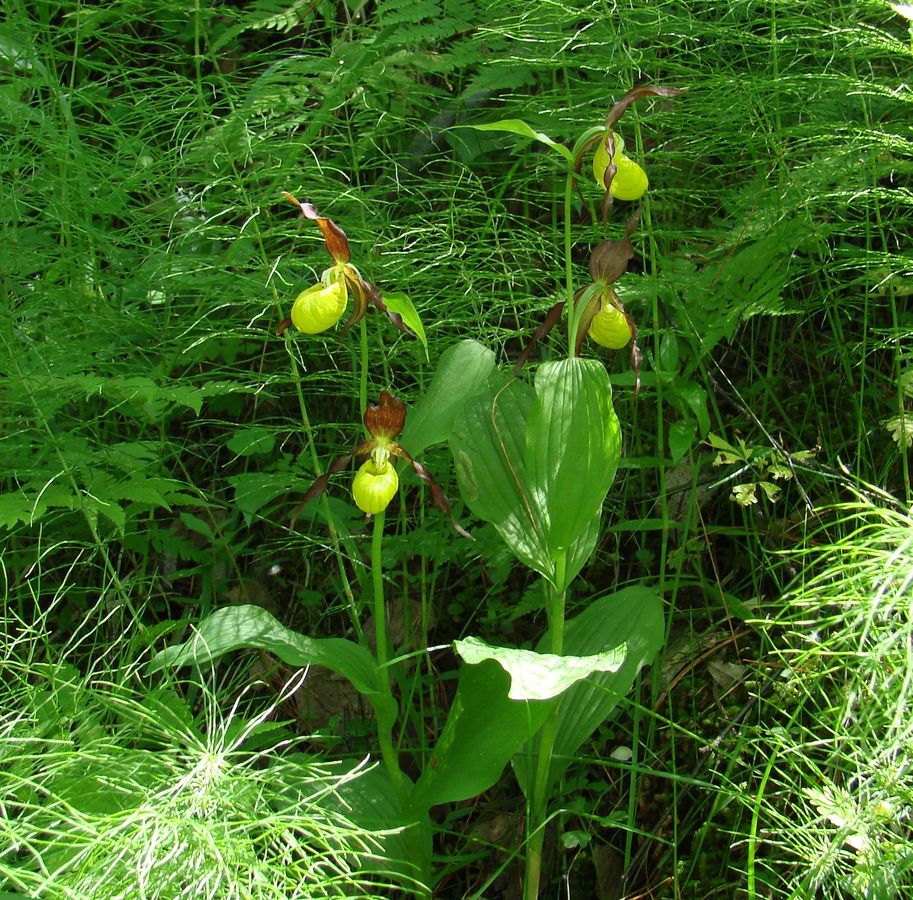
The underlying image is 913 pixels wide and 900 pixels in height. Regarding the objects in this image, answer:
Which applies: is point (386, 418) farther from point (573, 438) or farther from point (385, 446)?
point (573, 438)

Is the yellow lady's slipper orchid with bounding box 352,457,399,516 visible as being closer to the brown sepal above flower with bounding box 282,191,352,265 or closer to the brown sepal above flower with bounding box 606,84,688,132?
the brown sepal above flower with bounding box 282,191,352,265

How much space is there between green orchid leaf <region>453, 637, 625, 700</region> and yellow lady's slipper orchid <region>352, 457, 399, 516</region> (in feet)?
0.96

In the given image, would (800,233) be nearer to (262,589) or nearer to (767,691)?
(767,691)

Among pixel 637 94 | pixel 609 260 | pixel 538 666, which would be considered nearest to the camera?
pixel 538 666

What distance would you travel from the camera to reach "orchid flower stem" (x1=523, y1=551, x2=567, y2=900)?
1.64m

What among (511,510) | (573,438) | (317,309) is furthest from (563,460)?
(317,309)

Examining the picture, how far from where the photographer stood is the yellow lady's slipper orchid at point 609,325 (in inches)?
66.9

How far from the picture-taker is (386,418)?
5.43ft

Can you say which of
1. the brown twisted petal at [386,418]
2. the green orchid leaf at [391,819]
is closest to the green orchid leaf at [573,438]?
the brown twisted petal at [386,418]

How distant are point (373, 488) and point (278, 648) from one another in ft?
1.03

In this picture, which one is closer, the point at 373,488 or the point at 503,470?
the point at 373,488

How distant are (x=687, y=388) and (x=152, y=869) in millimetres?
1367

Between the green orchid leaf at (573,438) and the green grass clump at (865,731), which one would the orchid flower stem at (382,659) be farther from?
the green grass clump at (865,731)

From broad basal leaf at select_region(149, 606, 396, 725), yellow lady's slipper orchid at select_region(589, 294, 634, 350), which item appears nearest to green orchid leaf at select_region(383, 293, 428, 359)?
yellow lady's slipper orchid at select_region(589, 294, 634, 350)
